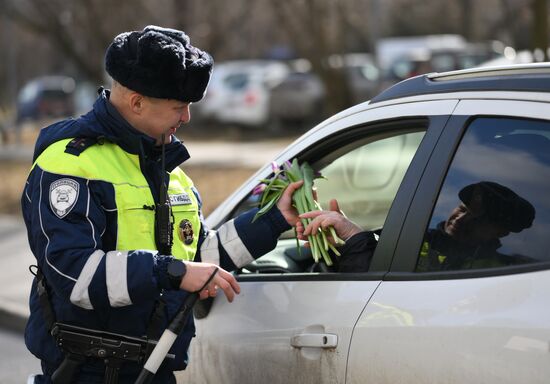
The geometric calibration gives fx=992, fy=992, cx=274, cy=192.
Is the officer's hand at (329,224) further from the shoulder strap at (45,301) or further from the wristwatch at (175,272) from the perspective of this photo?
the shoulder strap at (45,301)

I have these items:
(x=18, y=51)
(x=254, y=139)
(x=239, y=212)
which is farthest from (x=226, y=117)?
(x=18, y=51)

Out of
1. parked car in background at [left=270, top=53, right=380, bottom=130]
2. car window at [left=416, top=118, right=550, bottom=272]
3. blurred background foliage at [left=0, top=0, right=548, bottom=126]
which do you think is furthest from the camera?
parked car in background at [left=270, top=53, right=380, bottom=130]

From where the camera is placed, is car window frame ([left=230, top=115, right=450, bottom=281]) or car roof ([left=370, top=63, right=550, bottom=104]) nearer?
car roof ([left=370, top=63, right=550, bottom=104])

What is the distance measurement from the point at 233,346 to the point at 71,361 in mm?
628

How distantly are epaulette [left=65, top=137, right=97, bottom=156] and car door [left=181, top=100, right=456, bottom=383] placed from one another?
80 centimetres

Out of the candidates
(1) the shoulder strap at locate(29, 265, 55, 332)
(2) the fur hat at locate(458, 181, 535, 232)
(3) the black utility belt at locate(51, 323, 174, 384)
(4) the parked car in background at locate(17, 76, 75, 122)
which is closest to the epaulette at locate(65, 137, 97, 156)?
(1) the shoulder strap at locate(29, 265, 55, 332)

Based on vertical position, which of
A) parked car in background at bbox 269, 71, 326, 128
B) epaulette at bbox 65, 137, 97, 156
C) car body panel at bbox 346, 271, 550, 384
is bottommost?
car body panel at bbox 346, 271, 550, 384

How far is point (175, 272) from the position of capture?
9.02ft

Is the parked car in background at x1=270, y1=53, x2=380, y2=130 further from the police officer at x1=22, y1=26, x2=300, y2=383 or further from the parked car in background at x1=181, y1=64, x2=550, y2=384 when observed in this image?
the police officer at x1=22, y1=26, x2=300, y2=383

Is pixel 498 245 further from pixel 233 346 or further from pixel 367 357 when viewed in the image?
pixel 233 346

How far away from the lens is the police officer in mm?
2762

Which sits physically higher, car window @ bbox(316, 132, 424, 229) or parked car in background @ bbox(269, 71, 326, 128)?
parked car in background @ bbox(269, 71, 326, 128)

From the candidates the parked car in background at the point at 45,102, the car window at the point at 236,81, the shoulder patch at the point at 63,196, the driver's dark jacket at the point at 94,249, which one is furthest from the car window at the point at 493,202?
the parked car in background at the point at 45,102

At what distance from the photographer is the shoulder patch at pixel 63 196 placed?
2.78 m
